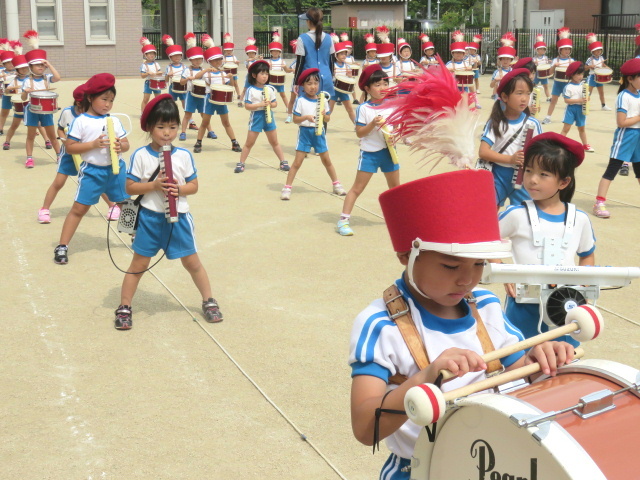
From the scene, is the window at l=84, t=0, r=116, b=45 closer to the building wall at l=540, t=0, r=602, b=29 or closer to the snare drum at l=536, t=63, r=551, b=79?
the snare drum at l=536, t=63, r=551, b=79

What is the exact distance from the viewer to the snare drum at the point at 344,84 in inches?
605

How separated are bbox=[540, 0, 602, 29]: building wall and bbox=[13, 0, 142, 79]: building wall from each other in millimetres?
19312

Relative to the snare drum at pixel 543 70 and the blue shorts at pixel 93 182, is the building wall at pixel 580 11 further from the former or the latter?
the blue shorts at pixel 93 182

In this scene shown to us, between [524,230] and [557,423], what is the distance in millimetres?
2386

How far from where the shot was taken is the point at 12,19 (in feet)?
85.2

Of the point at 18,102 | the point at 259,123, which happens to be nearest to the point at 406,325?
the point at 259,123

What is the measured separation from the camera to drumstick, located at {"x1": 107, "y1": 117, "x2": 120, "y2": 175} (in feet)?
23.6

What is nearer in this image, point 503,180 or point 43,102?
point 503,180

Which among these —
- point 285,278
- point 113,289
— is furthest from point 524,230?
point 113,289

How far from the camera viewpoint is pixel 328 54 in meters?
13.3

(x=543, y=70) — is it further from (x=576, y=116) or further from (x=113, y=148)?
(x=113, y=148)

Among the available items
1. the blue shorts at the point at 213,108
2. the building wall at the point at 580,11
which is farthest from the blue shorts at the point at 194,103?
the building wall at the point at 580,11

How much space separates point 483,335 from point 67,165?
6697 millimetres

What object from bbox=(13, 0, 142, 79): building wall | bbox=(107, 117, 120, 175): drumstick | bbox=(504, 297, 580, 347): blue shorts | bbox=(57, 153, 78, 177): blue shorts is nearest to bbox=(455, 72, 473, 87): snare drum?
bbox=(57, 153, 78, 177): blue shorts
